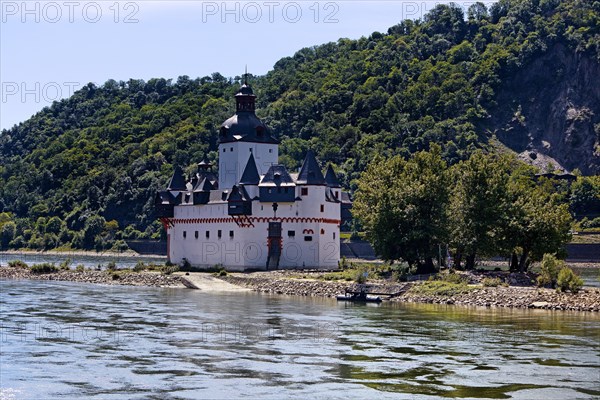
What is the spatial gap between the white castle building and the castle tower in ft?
0.42

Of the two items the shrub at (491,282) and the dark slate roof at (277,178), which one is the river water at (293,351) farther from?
the dark slate roof at (277,178)

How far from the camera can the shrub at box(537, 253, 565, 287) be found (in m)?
84.0

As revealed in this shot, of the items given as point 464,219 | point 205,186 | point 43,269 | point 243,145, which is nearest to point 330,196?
point 243,145

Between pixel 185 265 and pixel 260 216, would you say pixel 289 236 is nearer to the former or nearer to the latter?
pixel 260 216

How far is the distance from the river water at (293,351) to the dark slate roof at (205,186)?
38.7 metres

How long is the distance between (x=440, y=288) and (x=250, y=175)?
33.6m

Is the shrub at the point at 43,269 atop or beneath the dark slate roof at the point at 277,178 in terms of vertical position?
beneath

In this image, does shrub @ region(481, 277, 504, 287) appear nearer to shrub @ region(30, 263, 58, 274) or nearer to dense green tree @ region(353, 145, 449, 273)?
dense green tree @ region(353, 145, 449, 273)

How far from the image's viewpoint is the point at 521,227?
9481cm

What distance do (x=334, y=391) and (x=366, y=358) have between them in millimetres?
8764

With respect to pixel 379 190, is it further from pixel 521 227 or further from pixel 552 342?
pixel 552 342

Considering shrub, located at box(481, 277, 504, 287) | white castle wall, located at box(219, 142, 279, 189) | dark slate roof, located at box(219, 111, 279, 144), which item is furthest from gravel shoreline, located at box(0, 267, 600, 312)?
dark slate roof, located at box(219, 111, 279, 144)

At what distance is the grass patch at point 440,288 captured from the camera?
85000 mm

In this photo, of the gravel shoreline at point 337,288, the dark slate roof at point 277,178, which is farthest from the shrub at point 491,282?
the dark slate roof at point 277,178
